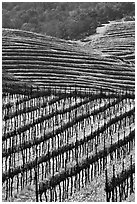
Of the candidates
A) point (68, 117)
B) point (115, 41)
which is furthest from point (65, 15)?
point (68, 117)

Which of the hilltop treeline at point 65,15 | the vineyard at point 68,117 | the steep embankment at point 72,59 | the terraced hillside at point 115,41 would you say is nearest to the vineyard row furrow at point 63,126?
the vineyard at point 68,117

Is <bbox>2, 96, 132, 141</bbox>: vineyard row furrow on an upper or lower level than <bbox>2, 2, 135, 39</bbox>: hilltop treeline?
lower

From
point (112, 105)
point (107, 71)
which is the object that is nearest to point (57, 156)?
point (112, 105)

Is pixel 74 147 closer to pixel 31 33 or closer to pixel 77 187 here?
pixel 77 187

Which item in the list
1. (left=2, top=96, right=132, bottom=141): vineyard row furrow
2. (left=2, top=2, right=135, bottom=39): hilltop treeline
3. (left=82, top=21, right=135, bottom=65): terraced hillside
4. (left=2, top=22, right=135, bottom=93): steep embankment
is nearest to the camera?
(left=2, top=96, right=132, bottom=141): vineyard row furrow

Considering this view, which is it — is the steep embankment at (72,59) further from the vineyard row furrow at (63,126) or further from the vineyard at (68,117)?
the vineyard row furrow at (63,126)

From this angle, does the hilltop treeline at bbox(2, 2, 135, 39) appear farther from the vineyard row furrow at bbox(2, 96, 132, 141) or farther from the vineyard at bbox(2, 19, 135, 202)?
the vineyard row furrow at bbox(2, 96, 132, 141)

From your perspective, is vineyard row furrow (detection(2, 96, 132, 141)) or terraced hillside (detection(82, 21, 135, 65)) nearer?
vineyard row furrow (detection(2, 96, 132, 141))

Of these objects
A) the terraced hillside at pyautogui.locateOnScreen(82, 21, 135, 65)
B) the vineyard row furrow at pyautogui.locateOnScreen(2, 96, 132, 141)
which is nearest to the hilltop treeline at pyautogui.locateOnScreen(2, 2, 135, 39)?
the terraced hillside at pyautogui.locateOnScreen(82, 21, 135, 65)

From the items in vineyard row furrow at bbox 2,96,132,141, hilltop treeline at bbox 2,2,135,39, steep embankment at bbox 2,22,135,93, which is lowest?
vineyard row furrow at bbox 2,96,132,141

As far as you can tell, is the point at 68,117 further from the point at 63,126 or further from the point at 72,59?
the point at 72,59
